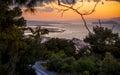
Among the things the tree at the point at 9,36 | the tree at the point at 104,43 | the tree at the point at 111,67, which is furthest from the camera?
the tree at the point at 104,43

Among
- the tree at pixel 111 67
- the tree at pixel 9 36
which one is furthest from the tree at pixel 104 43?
the tree at pixel 9 36

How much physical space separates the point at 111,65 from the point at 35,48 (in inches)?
392

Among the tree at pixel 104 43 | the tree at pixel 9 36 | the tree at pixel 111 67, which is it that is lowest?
the tree at pixel 104 43

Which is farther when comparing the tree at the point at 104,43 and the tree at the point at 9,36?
the tree at the point at 104,43

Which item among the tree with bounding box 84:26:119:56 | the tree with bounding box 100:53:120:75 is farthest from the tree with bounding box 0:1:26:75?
the tree with bounding box 84:26:119:56

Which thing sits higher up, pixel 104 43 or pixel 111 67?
pixel 111 67

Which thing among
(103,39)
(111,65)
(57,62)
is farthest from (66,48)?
(111,65)

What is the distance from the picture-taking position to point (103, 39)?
46062 millimetres

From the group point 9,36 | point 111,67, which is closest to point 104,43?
point 111,67

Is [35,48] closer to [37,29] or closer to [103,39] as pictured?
[37,29]

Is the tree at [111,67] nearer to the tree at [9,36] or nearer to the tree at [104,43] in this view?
the tree at [9,36]

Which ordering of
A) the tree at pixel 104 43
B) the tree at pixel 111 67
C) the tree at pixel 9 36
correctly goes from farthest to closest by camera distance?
the tree at pixel 104 43, the tree at pixel 111 67, the tree at pixel 9 36

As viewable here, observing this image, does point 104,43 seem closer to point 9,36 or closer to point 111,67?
point 111,67

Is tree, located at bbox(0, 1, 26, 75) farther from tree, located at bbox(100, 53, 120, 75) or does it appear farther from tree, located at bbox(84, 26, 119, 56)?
tree, located at bbox(84, 26, 119, 56)
